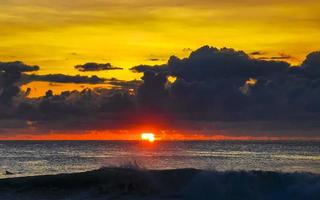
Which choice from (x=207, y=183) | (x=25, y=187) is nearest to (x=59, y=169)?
(x=25, y=187)

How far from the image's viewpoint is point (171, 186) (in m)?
33.8

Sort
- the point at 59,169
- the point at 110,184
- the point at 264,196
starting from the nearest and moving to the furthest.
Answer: the point at 264,196
the point at 110,184
the point at 59,169

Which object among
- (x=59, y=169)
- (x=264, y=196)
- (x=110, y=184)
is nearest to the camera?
(x=264, y=196)

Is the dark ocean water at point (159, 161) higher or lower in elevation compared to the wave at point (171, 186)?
higher

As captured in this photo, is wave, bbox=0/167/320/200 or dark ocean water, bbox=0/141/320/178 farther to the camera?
dark ocean water, bbox=0/141/320/178

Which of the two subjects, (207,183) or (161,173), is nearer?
(207,183)

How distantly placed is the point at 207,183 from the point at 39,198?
8828mm

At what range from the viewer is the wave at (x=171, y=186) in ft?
104

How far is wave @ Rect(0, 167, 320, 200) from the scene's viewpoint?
31.7m

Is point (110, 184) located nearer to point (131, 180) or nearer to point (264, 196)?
point (131, 180)

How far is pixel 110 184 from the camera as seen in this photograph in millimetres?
34156

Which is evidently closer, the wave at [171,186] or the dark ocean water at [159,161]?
the wave at [171,186]

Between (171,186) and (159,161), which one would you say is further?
(159,161)

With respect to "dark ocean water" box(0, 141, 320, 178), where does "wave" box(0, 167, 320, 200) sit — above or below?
below
